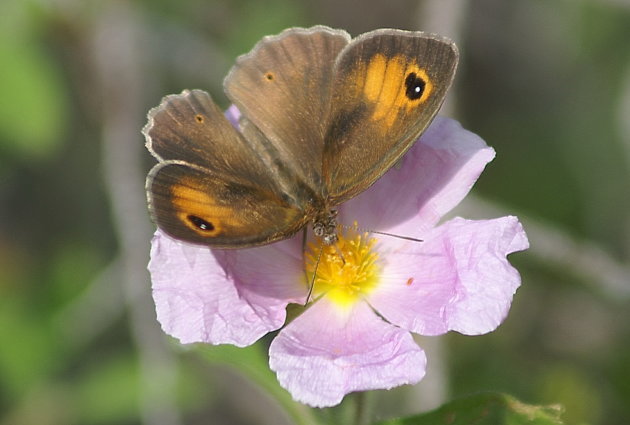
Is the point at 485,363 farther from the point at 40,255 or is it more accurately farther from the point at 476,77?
the point at 40,255

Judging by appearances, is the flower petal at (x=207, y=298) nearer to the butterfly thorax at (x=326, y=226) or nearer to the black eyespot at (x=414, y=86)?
the butterfly thorax at (x=326, y=226)

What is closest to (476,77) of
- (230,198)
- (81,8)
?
(81,8)

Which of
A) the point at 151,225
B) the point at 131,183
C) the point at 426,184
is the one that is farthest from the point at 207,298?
the point at 151,225

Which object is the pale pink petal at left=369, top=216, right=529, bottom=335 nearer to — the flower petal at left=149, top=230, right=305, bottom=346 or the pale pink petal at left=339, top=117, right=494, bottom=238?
the pale pink petal at left=339, top=117, right=494, bottom=238

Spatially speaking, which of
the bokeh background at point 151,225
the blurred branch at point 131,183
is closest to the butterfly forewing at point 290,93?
the bokeh background at point 151,225

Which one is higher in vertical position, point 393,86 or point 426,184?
point 393,86

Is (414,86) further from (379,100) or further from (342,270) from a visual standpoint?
(342,270)
